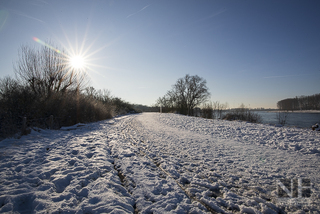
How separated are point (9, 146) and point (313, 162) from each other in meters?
9.32

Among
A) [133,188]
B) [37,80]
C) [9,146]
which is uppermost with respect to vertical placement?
[37,80]

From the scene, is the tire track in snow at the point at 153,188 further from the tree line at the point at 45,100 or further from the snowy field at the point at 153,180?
the tree line at the point at 45,100

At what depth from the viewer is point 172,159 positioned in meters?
4.01

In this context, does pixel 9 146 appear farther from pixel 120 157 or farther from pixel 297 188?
pixel 297 188

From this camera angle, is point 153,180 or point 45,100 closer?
point 153,180

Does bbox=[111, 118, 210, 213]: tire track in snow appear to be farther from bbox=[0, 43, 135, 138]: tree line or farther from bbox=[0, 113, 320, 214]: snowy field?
bbox=[0, 43, 135, 138]: tree line

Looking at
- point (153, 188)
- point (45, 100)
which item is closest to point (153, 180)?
point (153, 188)

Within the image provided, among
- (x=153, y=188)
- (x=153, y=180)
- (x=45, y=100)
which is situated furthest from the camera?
(x=45, y=100)

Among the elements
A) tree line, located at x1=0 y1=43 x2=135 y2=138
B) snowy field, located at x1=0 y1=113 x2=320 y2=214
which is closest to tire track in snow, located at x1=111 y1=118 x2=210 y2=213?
snowy field, located at x1=0 y1=113 x2=320 y2=214

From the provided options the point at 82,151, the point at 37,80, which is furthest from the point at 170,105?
the point at 82,151

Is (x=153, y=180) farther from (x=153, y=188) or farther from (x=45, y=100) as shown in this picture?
(x=45, y=100)

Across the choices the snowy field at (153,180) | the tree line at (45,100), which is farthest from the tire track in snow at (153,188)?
the tree line at (45,100)

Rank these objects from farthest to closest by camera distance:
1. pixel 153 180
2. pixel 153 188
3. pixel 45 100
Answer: pixel 45 100
pixel 153 180
pixel 153 188

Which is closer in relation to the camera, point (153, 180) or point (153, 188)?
point (153, 188)
